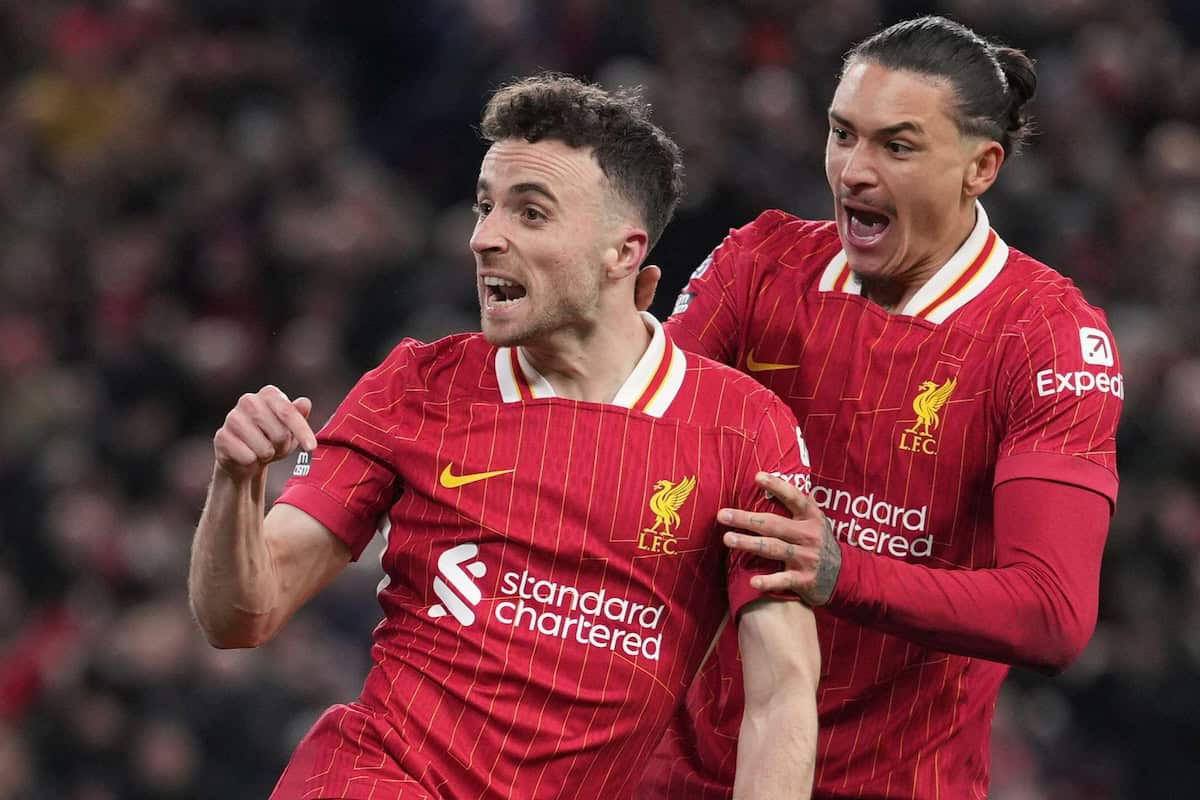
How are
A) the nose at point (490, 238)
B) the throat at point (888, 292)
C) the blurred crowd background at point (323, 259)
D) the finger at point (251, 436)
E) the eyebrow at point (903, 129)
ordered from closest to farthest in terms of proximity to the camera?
the finger at point (251, 436), the nose at point (490, 238), the eyebrow at point (903, 129), the throat at point (888, 292), the blurred crowd background at point (323, 259)

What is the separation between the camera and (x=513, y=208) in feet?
12.1

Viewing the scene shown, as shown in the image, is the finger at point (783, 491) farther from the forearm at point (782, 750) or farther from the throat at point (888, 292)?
the throat at point (888, 292)

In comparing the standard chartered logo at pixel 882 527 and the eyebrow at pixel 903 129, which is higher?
the eyebrow at pixel 903 129

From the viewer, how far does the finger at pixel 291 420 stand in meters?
3.30

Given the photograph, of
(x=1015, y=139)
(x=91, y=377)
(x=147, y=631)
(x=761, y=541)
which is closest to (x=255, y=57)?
(x=91, y=377)

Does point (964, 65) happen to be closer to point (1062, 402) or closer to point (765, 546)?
point (1062, 402)

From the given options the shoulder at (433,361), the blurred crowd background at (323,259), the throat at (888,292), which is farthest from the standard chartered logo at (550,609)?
the blurred crowd background at (323,259)

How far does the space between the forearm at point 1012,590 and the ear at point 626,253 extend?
70cm

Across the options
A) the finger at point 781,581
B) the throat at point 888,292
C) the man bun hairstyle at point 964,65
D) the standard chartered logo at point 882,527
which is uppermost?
the man bun hairstyle at point 964,65

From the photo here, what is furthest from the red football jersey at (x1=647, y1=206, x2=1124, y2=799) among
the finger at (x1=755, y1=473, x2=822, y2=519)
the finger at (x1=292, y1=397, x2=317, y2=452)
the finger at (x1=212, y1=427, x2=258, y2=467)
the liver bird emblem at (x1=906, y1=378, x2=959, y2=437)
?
the finger at (x1=212, y1=427, x2=258, y2=467)

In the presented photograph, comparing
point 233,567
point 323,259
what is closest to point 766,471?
point 233,567

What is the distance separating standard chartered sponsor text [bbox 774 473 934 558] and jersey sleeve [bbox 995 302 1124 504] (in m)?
0.22

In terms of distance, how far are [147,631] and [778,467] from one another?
418 centimetres

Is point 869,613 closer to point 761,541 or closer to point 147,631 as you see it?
point 761,541
